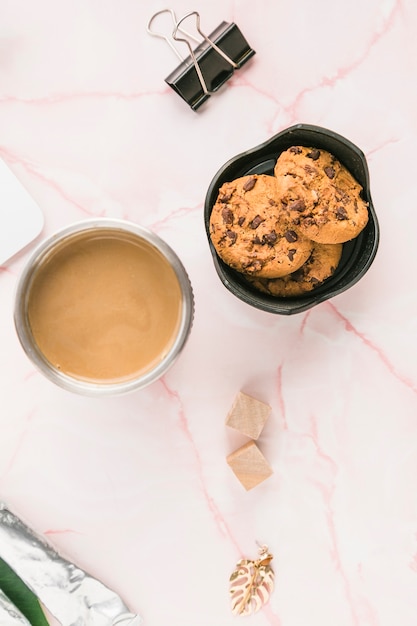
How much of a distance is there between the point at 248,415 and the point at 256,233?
250mm

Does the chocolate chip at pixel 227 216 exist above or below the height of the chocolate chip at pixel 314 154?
above

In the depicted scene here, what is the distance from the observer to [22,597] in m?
0.85

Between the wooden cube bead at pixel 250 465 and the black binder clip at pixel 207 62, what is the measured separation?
1.42 feet

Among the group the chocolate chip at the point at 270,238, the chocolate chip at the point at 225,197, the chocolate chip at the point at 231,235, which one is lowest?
the chocolate chip at the point at 270,238

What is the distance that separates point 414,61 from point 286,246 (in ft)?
1.04

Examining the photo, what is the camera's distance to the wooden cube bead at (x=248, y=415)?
795 mm

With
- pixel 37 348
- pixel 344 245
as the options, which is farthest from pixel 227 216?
pixel 37 348

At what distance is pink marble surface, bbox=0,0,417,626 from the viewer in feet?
2.58

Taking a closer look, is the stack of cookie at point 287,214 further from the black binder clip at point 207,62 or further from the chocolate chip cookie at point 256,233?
the black binder clip at point 207,62

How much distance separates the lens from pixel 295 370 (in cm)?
82

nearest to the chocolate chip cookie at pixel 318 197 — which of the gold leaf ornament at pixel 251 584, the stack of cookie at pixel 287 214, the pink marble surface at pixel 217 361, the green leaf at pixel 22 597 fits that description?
the stack of cookie at pixel 287 214

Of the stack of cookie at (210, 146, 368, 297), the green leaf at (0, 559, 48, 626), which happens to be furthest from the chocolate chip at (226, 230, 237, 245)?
the green leaf at (0, 559, 48, 626)

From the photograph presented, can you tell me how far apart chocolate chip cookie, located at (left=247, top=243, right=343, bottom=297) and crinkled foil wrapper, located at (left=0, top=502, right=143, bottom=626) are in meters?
0.45

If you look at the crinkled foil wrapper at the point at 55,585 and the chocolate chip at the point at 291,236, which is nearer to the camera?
the chocolate chip at the point at 291,236
